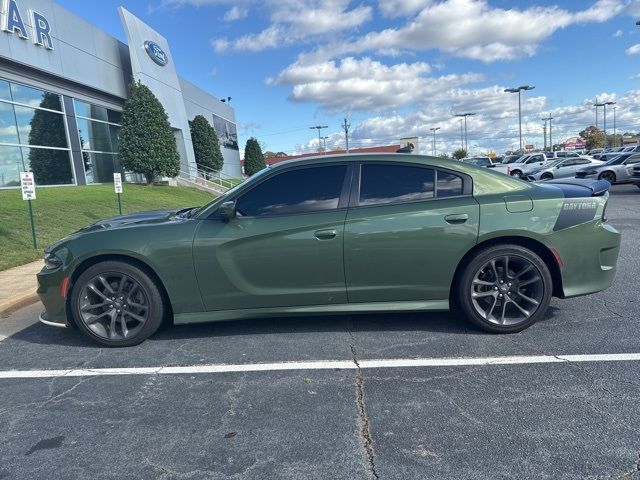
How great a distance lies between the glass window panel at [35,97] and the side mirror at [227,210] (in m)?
17.9

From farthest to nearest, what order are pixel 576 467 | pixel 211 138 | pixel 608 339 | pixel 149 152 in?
pixel 211 138 → pixel 149 152 → pixel 608 339 → pixel 576 467

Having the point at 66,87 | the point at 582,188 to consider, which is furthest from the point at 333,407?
the point at 66,87

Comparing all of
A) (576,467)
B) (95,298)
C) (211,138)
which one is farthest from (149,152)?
(576,467)

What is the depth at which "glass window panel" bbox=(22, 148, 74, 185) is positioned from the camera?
18375mm

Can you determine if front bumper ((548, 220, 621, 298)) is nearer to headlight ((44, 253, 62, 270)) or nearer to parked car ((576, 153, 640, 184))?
headlight ((44, 253, 62, 270))

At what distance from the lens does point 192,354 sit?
13.0ft

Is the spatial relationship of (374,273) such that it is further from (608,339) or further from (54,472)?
(54,472)

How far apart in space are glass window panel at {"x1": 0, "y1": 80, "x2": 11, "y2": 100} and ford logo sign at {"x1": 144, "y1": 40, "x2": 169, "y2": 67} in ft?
35.0

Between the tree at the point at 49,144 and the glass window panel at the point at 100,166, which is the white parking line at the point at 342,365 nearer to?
the tree at the point at 49,144

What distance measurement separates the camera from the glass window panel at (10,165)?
1672cm

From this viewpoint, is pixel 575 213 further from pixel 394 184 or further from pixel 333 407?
pixel 333 407

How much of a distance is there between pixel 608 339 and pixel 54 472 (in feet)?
13.4

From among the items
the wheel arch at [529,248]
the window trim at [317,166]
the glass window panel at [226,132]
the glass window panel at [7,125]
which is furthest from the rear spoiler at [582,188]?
the glass window panel at [226,132]

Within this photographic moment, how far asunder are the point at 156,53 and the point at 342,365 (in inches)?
1115
